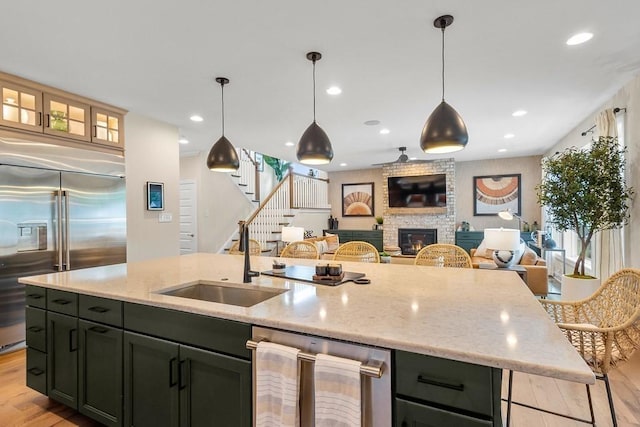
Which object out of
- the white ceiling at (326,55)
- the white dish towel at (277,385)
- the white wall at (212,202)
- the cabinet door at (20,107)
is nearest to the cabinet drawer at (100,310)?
the white dish towel at (277,385)

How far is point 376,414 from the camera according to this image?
1.15 m

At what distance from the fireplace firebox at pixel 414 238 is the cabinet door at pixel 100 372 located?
23.0 ft

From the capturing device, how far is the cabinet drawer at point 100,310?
5.77 feet

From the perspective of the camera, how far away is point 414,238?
8.21m

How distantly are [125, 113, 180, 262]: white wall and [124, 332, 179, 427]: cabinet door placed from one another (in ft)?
8.81

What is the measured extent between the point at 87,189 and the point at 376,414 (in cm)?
374

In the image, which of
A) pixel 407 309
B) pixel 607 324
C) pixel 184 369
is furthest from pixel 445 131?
pixel 184 369

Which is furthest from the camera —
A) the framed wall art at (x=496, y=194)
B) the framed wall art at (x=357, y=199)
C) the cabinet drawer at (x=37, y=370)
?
the framed wall art at (x=357, y=199)

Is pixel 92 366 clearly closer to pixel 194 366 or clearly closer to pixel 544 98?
pixel 194 366

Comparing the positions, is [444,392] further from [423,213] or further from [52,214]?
[423,213]

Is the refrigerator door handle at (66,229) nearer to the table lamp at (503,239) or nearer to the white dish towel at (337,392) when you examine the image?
the white dish towel at (337,392)

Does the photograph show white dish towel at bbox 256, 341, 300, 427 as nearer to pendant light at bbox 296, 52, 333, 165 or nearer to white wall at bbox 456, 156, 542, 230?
pendant light at bbox 296, 52, 333, 165

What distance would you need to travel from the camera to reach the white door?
6809 millimetres

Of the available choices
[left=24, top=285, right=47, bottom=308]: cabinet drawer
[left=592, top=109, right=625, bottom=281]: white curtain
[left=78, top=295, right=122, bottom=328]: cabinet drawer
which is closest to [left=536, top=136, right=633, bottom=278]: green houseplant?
[left=592, top=109, right=625, bottom=281]: white curtain
